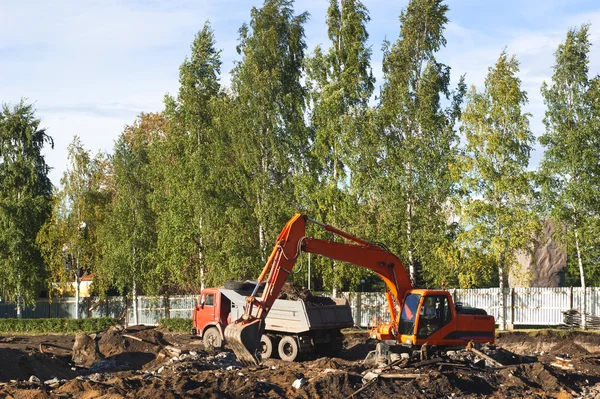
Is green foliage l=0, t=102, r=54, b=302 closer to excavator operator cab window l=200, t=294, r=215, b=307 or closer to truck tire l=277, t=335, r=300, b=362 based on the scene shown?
excavator operator cab window l=200, t=294, r=215, b=307

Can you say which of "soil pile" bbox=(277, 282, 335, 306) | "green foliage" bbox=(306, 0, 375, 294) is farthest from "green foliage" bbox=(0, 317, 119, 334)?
"soil pile" bbox=(277, 282, 335, 306)

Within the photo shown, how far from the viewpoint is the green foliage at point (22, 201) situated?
148 feet

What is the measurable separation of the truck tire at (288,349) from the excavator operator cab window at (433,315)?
390 centimetres

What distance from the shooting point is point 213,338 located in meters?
25.0

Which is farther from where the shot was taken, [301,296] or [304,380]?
[301,296]

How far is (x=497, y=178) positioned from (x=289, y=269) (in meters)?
15.6

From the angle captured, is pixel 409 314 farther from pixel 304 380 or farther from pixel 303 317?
pixel 304 380

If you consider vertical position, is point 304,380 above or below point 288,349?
above

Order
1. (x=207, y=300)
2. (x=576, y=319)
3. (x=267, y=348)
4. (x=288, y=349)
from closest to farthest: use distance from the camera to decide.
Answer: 1. (x=288, y=349)
2. (x=267, y=348)
3. (x=207, y=300)
4. (x=576, y=319)

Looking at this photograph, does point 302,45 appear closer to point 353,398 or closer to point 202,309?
point 202,309

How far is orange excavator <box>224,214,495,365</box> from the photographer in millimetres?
19500

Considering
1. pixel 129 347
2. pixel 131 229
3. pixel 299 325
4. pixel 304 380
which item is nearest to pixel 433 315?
pixel 299 325

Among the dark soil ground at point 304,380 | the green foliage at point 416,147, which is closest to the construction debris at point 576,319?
the green foliage at point 416,147

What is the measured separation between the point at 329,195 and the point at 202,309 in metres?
10.4
